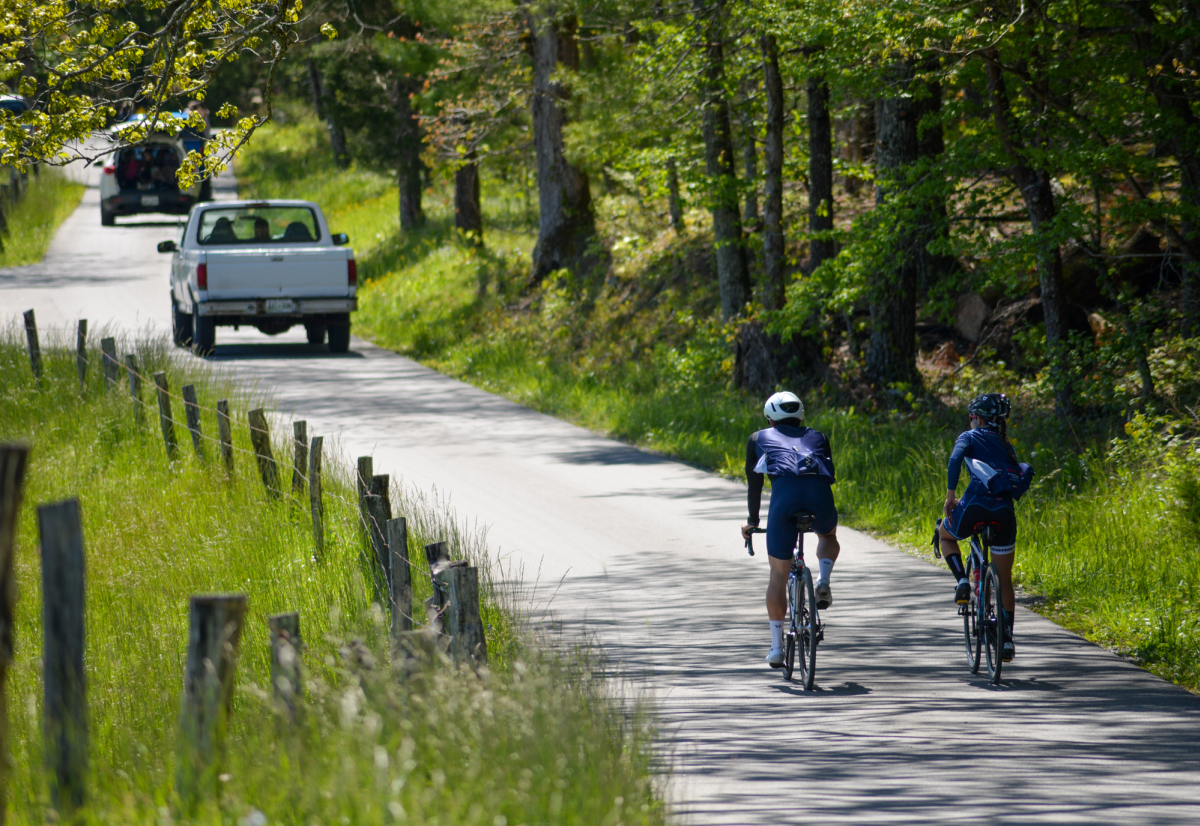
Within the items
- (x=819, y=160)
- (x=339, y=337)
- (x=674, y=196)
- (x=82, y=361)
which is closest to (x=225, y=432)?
(x=82, y=361)

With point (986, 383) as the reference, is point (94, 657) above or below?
below

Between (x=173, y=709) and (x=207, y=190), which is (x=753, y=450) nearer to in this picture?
(x=173, y=709)

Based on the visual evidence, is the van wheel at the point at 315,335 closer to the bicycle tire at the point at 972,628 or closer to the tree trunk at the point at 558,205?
the tree trunk at the point at 558,205

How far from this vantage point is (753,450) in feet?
24.9

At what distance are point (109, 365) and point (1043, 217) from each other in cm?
1076

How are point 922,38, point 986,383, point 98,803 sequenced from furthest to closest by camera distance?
point 986,383, point 922,38, point 98,803

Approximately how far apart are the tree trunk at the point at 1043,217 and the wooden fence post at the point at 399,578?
7887 millimetres

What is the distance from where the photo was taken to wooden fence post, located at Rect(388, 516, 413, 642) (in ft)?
20.5

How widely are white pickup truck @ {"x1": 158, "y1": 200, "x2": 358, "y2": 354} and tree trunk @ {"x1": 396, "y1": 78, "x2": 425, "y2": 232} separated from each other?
28.1ft

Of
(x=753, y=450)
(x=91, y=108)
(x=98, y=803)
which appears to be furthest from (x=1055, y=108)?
(x=98, y=803)

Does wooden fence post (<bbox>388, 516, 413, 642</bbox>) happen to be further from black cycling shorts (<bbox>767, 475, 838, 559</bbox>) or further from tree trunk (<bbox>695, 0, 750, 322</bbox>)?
tree trunk (<bbox>695, 0, 750, 322</bbox>)

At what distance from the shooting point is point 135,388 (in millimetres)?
14656

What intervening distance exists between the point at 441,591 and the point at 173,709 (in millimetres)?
1931

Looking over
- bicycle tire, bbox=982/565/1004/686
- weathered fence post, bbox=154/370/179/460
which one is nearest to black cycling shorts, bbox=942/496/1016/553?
bicycle tire, bbox=982/565/1004/686
